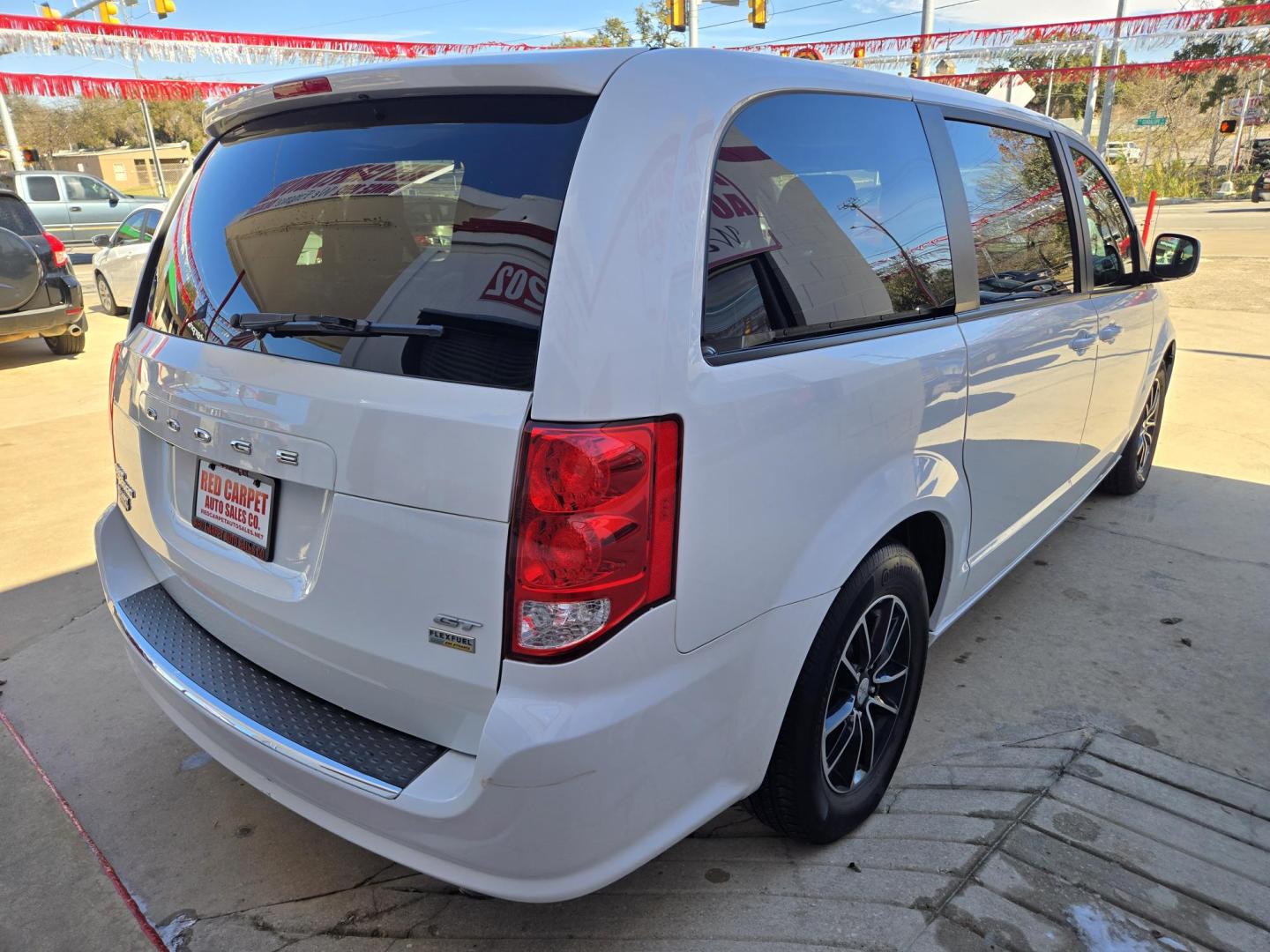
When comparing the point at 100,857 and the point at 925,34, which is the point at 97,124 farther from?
the point at 100,857

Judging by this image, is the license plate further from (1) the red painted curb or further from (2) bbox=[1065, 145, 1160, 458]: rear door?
(2) bbox=[1065, 145, 1160, 458]: rear door

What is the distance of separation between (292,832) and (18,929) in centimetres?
64

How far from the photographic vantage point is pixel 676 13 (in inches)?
678

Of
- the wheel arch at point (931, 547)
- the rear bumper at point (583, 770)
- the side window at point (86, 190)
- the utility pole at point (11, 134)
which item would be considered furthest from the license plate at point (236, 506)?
the utility pole at point (11, 134)

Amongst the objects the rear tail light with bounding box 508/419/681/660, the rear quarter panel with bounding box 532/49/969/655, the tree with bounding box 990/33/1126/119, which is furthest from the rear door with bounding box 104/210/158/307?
the tree with bounding box 990/33/1126/119

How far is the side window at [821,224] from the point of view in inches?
68.5

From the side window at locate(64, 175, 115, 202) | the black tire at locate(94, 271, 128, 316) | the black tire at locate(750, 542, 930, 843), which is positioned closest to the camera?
the black tire at locate(750, 542, 930, 843)

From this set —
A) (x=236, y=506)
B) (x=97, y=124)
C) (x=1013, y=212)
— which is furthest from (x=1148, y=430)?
(x=97, y=124)

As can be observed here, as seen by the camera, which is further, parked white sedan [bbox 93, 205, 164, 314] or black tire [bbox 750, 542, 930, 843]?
parked white sedan [bbox 93, 205, 164, 314]

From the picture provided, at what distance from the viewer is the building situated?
1861 inches

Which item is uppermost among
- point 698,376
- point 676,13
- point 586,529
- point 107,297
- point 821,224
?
point 676,13

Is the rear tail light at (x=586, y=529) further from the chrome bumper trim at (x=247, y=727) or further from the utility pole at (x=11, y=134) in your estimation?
the utility pole at (x=11, y=134)

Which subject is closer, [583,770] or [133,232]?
[583,770]

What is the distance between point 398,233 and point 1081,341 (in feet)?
8.35
